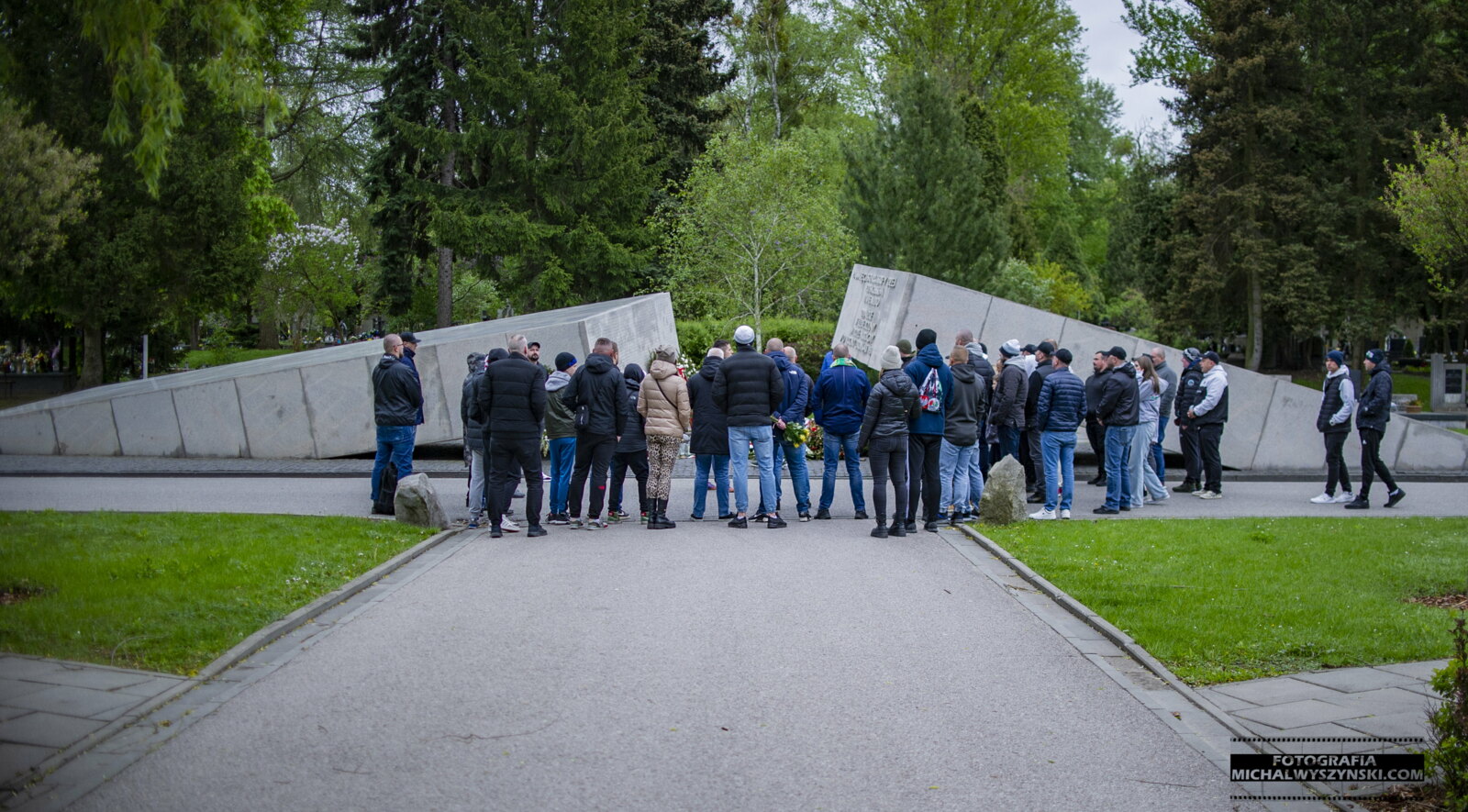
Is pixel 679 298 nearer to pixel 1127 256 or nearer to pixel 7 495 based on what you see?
pixel 7 495

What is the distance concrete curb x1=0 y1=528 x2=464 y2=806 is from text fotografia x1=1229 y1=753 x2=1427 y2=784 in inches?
194

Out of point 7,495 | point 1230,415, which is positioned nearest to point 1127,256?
point 1230,415

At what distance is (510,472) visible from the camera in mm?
11352

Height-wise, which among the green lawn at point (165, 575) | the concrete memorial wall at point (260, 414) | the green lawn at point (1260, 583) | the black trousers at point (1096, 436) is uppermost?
the concrete memorial wall at point (260, 414)

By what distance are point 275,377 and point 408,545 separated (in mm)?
8657

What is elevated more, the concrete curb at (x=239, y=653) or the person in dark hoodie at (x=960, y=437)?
the person in dark hoodie at (x=960, y=437)

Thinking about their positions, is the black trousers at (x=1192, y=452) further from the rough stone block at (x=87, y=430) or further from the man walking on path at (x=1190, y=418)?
the rough stone block at (x=87, y=430)

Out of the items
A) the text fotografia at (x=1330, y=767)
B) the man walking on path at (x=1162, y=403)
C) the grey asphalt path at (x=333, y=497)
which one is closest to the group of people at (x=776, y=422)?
→ the grey asphalt path at (x=333, y=497)

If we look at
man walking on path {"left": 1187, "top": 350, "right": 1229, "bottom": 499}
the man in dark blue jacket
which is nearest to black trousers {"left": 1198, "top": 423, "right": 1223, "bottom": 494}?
man walking on path {"left": 1187, "top": 350, "right": 1229, "bottom": 499}

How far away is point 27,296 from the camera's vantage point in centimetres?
2517

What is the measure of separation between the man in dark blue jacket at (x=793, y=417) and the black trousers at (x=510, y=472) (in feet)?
8.33

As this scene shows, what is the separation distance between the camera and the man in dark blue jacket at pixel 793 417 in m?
12.8

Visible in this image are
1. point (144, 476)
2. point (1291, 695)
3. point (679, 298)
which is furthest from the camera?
point (679, 298)

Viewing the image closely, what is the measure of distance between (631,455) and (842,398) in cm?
234
